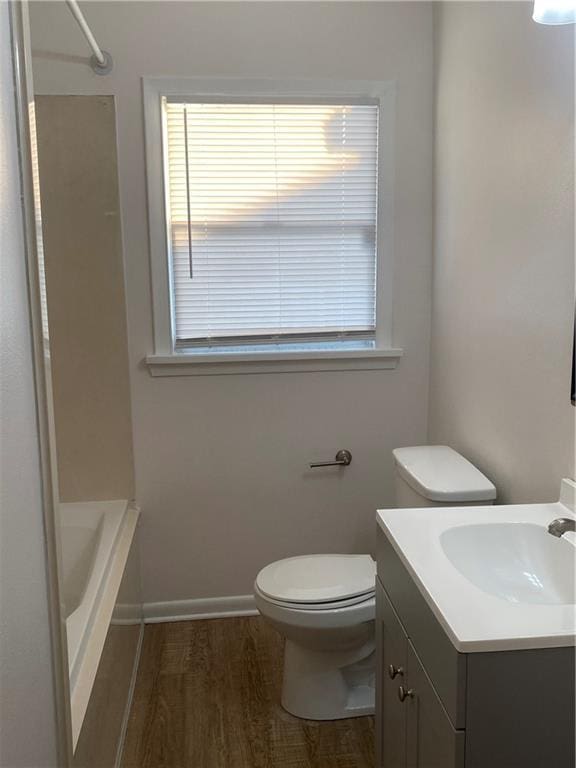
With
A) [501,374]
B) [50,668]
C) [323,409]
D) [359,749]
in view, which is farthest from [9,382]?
[323,409]

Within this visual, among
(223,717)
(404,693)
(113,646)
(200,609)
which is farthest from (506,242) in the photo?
(200,609)

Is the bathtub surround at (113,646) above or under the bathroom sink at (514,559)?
under

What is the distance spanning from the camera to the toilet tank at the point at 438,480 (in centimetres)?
201

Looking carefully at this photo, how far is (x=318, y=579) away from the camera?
2254 mm

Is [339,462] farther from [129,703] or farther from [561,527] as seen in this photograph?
[561,527]

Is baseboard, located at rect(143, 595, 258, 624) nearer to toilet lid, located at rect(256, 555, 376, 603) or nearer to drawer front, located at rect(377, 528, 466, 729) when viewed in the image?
toilet lid, located at rect(256, 555, 376, 603)

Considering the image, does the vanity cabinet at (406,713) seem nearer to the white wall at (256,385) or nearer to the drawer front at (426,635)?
the drawer front at (426,635)

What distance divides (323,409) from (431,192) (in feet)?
3.08

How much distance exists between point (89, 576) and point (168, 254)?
119 cm

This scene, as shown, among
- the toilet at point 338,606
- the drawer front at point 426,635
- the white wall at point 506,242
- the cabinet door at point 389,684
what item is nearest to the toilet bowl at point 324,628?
the toilet at point 338,606

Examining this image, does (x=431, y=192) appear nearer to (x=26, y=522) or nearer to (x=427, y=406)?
(x=427, y=406)

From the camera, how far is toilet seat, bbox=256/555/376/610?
6.99 ft

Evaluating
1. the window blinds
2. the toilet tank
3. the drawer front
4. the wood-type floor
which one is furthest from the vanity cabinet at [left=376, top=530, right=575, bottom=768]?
the window blinds

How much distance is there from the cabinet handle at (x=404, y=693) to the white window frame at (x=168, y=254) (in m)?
1.44
